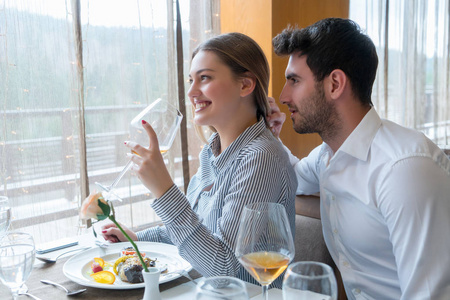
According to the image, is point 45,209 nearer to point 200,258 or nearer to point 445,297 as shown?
point 200,258

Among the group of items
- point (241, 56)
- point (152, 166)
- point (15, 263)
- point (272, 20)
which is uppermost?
point (272, 20)

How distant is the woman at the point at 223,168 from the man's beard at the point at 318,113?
0.41ft

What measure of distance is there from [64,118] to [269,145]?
Answer: 148 centimetres

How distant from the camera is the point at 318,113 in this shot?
4.83 feet

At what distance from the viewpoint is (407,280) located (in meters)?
1.15

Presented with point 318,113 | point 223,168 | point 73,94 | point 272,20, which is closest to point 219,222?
point 223,168

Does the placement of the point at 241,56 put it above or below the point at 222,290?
above

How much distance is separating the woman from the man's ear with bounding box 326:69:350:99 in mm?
232

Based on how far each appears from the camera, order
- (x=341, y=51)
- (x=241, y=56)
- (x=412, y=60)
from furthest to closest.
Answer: (x=412, y=60), (x=241, y=56), (x=341, y=51)

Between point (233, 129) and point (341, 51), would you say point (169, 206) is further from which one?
point (341, 51)

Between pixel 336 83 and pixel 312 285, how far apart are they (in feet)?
2.83

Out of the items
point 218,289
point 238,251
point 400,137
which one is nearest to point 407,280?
point 400,137

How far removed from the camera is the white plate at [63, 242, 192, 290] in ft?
3.66

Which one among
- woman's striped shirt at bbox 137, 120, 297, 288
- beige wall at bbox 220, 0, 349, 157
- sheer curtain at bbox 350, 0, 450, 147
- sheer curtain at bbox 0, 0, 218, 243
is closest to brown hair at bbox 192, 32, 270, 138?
woman's striped shirt at bbox 137, 120, 297, 288
